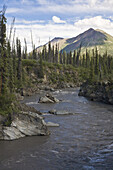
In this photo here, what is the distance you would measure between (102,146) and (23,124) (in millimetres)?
8995

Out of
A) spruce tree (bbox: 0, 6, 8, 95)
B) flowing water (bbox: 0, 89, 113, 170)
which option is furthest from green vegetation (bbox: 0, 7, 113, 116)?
flowing water (bbox: 0, 89, 113, 170)

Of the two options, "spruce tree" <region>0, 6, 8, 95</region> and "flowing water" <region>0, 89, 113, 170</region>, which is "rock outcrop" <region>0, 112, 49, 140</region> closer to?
"flowing water" <region>0, 89, 113, 170</region>

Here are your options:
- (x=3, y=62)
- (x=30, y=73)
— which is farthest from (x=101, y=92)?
(x=30, y=73)

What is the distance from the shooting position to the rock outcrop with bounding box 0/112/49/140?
20.4 metres

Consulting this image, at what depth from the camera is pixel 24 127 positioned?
850 inches

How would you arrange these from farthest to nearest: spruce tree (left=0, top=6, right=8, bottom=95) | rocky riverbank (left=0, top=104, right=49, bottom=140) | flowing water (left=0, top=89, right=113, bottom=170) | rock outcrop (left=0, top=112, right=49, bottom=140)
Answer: spruce tree (left=0, top=6, right=8, bottom=95) → rock outcrop (left=0, top=112, right=49, bottom=140) → rocky riverbank (left=0, top=104, right=49, bottom=140) → flowing water (left=0, top=89, right=113, bottom=170)

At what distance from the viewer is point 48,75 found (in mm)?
99062

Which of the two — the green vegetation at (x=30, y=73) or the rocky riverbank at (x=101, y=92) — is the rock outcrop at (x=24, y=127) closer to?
the green vegetation at (x=30, y=73)

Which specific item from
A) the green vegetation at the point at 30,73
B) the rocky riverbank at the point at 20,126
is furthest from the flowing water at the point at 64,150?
the green vegetation at the point at 30,73

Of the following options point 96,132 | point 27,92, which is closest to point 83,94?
point 27,92

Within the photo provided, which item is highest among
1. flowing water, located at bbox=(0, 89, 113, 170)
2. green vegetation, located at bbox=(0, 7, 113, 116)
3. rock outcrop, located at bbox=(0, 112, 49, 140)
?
green vegetation, located at bbox=(0, 7, 113, 116)

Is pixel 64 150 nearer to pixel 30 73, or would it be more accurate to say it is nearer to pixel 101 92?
pixel 101 92

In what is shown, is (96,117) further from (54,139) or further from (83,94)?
(83,94)

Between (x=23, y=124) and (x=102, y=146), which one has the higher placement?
(x=23, y=124)
